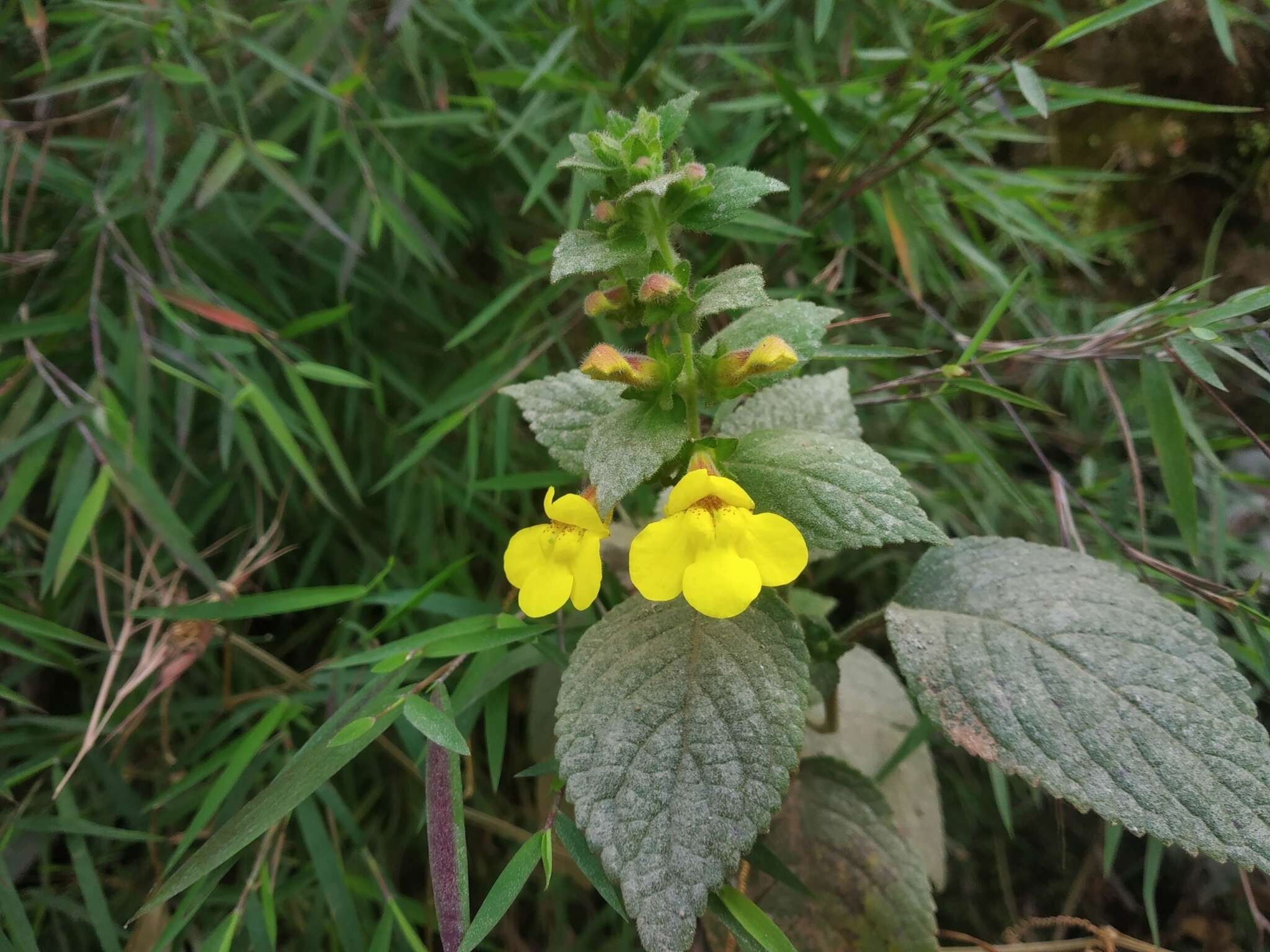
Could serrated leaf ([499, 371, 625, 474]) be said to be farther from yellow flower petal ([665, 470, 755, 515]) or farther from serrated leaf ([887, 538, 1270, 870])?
serrated leaf ([887, 538, 1270, 870])

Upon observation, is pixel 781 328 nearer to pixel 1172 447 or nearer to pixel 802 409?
pixel 802 409

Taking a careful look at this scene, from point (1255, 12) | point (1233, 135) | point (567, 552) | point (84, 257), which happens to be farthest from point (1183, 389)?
point (84, 257)

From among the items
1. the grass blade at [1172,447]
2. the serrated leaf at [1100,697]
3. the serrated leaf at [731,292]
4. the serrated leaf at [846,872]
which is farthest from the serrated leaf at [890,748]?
the serrated leaf at [731,292]

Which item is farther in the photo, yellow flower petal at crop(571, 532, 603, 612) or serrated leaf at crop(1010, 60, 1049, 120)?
serrated leaf at crop(1010, 60, 1049, 120)

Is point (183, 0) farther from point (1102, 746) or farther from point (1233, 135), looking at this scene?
point (1233, 135)

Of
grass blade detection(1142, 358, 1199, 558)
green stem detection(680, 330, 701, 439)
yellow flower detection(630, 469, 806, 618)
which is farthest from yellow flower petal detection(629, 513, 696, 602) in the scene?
grass blade detection(1142, 358, 1199, 558)

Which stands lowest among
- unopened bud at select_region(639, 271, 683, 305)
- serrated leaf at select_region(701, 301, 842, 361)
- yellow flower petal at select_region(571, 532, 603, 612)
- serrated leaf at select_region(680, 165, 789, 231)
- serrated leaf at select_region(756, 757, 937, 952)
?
serrated leaf at select_region(756, 757, 937, 952)
